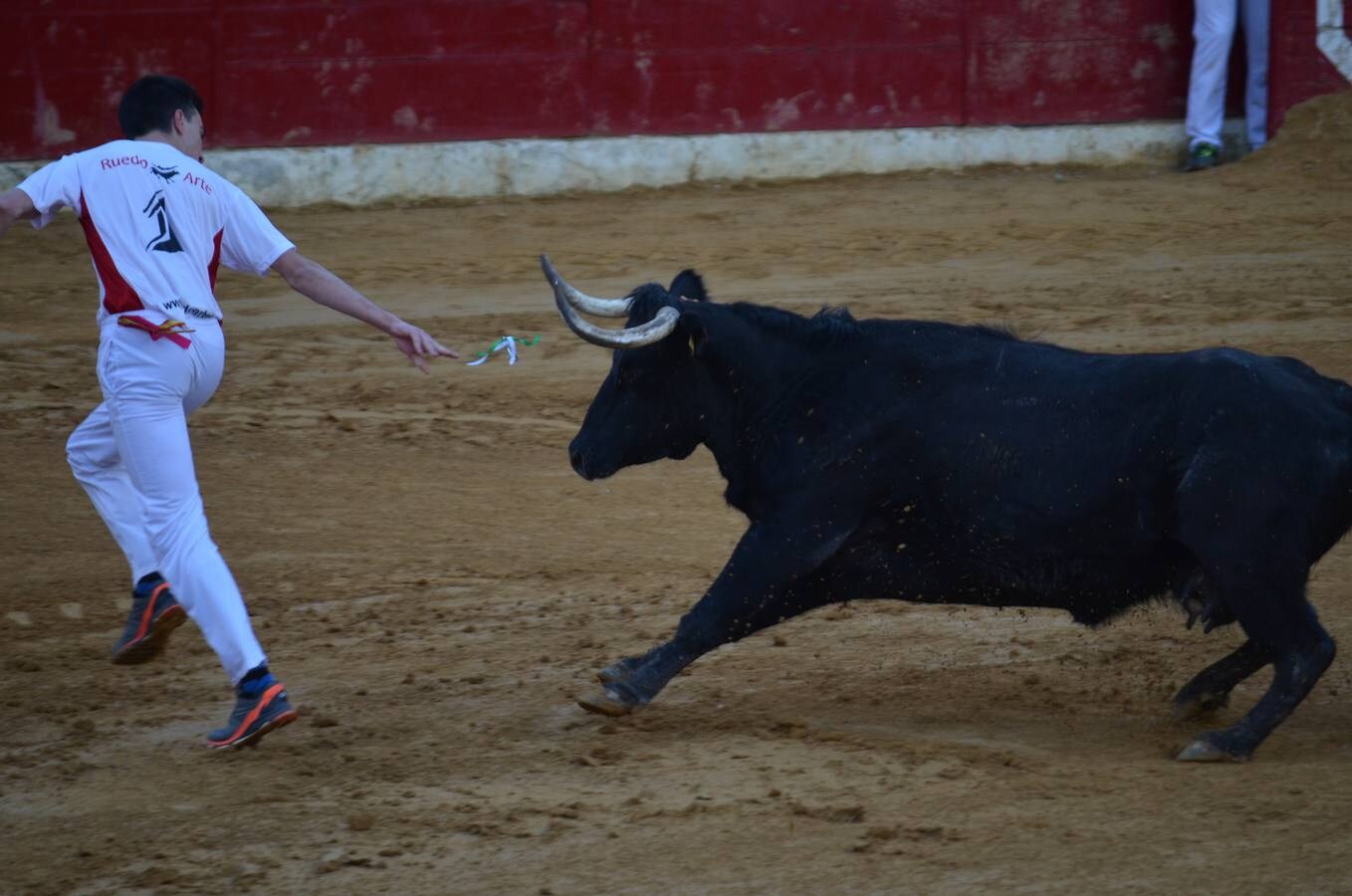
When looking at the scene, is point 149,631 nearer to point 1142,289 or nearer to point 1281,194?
point 1142,289

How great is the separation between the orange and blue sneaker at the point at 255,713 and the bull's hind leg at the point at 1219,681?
265 cm

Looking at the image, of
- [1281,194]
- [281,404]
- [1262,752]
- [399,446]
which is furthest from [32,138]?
[1262,752]

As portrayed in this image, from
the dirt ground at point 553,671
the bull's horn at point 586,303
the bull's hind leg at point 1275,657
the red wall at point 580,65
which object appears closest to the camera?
the dirt ground at point 553,671

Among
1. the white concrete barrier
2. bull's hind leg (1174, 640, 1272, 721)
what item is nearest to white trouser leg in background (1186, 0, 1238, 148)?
the white concrete barrier

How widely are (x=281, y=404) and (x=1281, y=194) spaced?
310 inches

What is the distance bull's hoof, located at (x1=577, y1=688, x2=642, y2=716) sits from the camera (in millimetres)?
5043

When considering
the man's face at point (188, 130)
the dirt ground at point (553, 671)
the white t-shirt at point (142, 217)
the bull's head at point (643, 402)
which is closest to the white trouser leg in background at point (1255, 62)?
the dirt ground at point (553, 671)

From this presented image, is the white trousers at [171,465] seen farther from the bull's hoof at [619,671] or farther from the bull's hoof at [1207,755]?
the bull's hoof at [1207,755]

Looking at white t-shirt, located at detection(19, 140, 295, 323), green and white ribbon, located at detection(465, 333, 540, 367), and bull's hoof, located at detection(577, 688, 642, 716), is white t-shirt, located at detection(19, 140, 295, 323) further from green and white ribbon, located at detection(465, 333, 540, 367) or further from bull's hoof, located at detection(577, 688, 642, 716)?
bull's hoof, located at detection(577, 688, 642, 716)

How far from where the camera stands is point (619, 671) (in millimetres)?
5098

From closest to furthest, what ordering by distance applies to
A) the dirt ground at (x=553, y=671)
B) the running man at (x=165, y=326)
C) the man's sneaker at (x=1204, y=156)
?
1. the dirt ground at (x=553, y=671)
2. the running man at (x=165, y=326)
3. the man's sneaker at (x=1204, y=156)

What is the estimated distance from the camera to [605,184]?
13781 millimetres

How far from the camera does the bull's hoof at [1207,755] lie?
15.3ft

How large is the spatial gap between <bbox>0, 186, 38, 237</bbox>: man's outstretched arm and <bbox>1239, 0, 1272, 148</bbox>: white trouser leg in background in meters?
11.6
